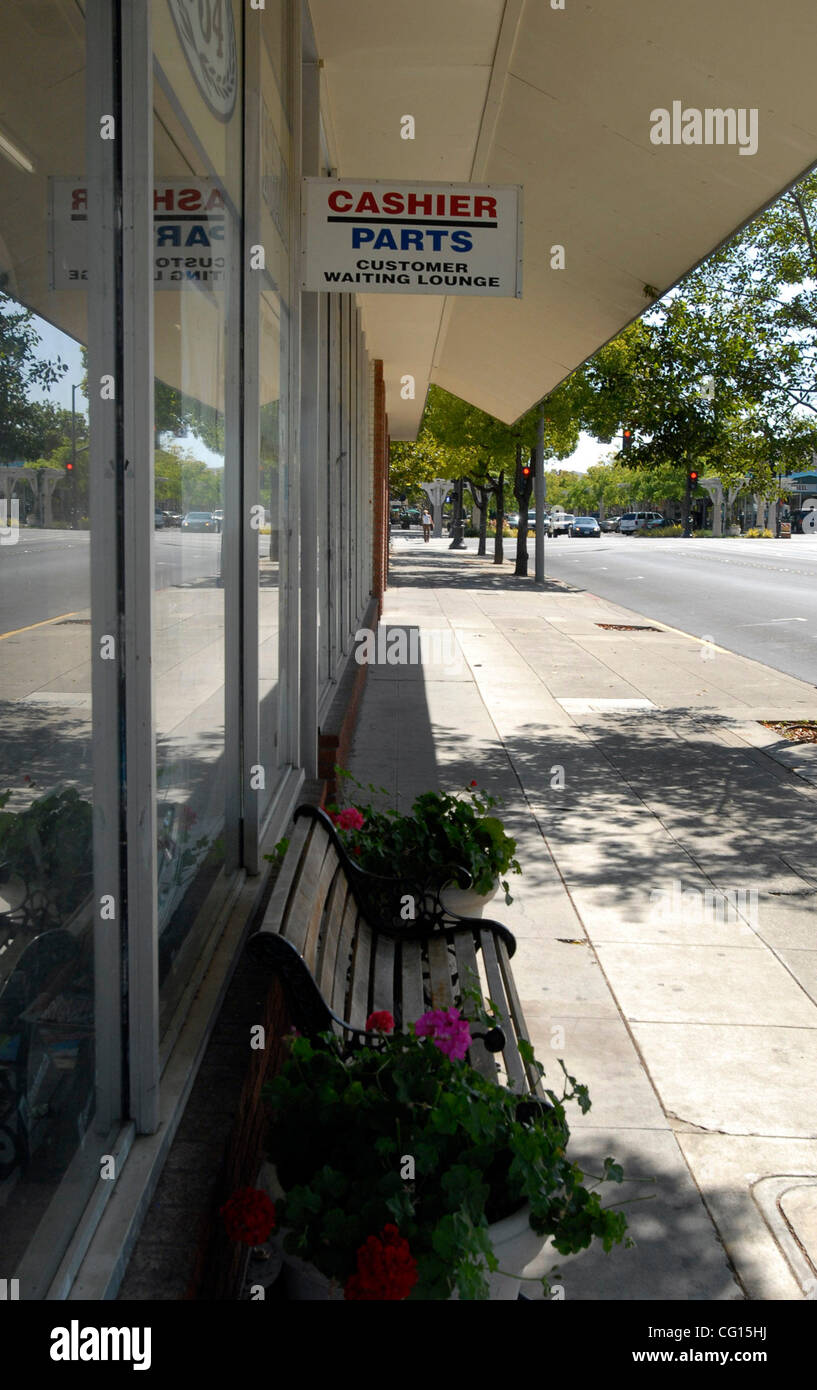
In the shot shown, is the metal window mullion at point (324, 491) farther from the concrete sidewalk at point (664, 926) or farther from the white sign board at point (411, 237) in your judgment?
the white sign board at point (411, 237)

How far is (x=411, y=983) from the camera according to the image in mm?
4219

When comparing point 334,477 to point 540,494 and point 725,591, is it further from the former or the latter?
point 540,494

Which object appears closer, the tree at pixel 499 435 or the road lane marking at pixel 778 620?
the road lane marking at pixel 778 620

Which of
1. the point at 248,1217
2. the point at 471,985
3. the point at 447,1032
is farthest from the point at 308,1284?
the point at 471,985

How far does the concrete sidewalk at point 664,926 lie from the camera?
365 cm

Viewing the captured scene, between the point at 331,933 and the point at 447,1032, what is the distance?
3.60ft

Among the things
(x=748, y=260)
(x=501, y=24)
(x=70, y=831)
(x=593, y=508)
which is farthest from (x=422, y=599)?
(x=593, y=508)

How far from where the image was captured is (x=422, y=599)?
27312 millimetres

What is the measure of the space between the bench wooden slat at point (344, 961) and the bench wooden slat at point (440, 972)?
0.27 meters

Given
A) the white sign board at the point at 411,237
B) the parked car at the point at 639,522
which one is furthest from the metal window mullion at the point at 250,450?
the parked car at the point at 639,522

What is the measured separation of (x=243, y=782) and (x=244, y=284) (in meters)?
1.63

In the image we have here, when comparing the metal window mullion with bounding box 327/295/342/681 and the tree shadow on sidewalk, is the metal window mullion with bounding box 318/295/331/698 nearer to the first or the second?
the metal window mullion with bounding box 327/295/342/681

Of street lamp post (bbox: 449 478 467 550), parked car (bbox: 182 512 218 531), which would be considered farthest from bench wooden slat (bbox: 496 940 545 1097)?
street lamp post (bbox: 449 478 467 550)

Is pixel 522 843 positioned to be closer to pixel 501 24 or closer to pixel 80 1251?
pixel 501 24
